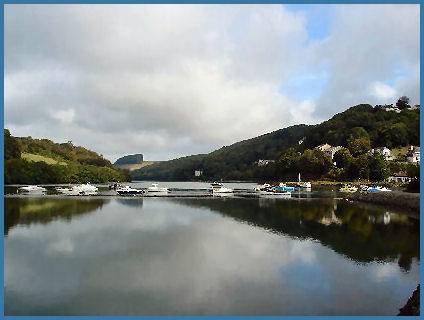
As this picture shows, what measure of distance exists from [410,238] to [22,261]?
24.1 m

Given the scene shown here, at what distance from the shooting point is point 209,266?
21641 mm

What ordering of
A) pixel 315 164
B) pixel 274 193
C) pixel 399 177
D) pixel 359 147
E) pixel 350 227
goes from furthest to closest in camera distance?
pixel 359 147, pixel 315 164, pixel 399 177, pixel 274 193, pixel 350 227

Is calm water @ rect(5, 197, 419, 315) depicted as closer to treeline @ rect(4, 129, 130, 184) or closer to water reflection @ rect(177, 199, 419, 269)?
water reflection @ rect(177, 199, 419, 269)

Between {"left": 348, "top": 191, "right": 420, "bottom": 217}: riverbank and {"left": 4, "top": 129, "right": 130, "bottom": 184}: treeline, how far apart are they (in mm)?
84571

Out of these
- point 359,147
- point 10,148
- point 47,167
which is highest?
point 359,147

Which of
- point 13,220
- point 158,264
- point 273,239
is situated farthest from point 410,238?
point 13,220

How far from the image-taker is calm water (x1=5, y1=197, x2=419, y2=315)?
15.5 metres

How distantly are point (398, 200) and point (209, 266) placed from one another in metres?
35.7

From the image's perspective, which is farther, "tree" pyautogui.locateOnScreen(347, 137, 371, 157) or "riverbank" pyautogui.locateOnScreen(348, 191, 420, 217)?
"tree" pyautogui.locateOnScreen(347, 137, 371, 157)

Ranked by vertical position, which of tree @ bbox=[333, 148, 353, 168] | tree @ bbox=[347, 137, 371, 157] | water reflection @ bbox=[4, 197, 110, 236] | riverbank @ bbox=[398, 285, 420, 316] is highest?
tree @ bbox=[347, 137, 371, 157]

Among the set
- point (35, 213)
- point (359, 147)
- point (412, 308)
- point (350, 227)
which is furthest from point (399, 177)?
point (412, 308)

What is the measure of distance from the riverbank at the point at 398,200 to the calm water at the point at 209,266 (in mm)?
6012

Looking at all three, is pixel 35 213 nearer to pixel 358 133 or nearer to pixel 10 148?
pixel 10 148

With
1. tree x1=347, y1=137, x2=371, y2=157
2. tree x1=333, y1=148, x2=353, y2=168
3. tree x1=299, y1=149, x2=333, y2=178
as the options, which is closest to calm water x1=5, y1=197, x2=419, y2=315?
tree x1=333, y1=148, x2=353, y2=168
